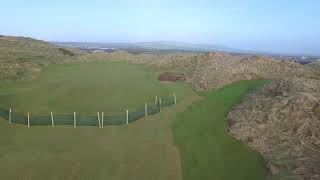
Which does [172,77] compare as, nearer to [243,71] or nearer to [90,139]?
[243,71]

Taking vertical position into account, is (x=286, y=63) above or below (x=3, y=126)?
above

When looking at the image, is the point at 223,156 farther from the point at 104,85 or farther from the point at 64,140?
the point at 104,85

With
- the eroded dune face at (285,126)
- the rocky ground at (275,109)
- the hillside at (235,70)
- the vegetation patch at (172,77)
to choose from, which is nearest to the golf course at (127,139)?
the eroded dune face at (285,126)

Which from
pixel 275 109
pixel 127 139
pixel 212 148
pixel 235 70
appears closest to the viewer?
pixel 212 148

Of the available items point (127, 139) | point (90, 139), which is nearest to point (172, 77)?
point (127, 139)

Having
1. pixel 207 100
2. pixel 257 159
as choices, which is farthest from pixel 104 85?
pixel 257 159
